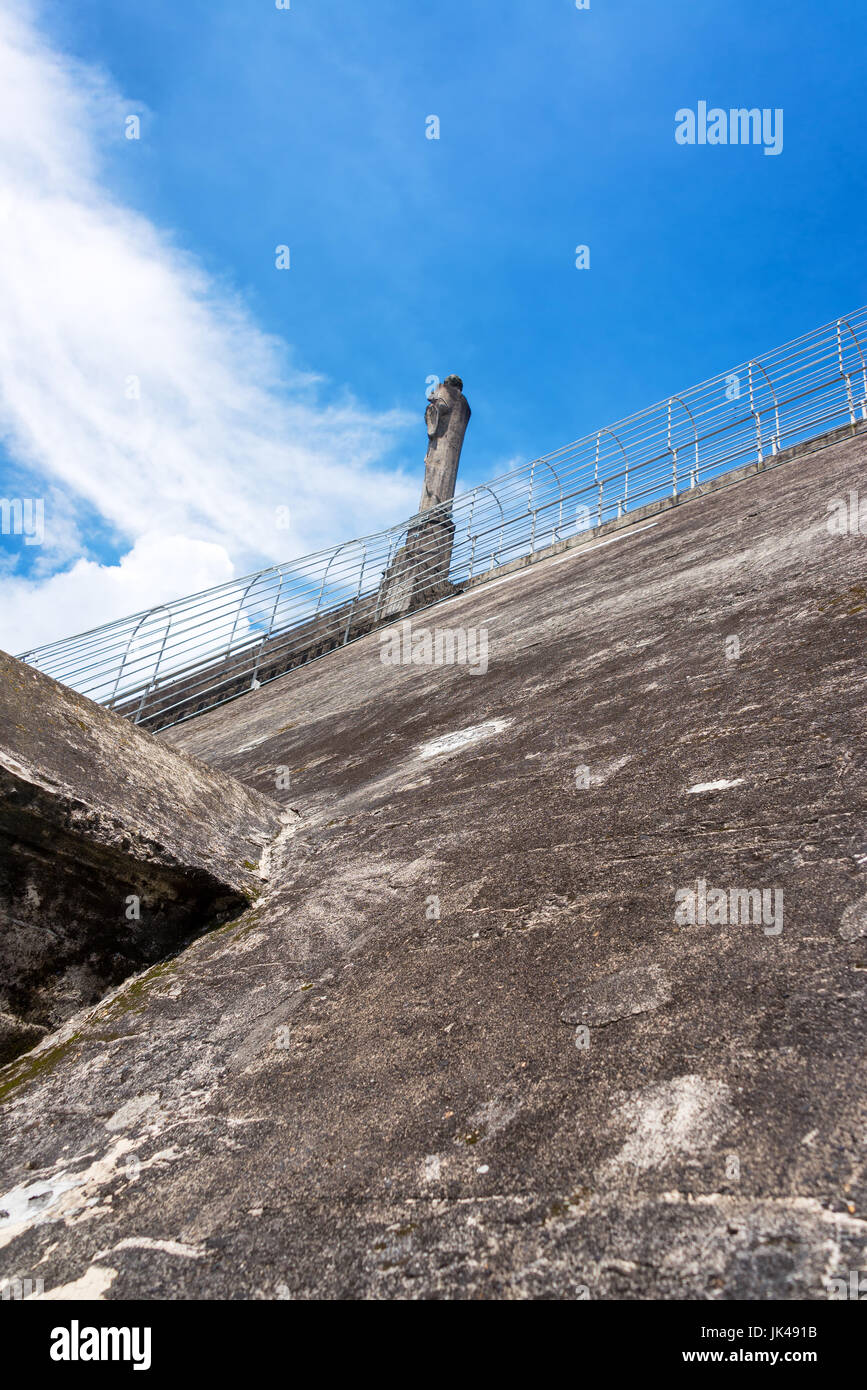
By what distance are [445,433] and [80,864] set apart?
10.8 metres

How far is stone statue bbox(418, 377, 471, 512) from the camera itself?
461 inches

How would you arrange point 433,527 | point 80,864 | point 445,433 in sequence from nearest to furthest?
point 80,864 < point 433,527 < point 445,433

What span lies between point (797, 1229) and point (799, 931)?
52 centimetres

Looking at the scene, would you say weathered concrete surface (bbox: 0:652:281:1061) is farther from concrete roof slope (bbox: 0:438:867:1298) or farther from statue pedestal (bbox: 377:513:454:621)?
statue pedestal (bbox: 377:513:454:621)

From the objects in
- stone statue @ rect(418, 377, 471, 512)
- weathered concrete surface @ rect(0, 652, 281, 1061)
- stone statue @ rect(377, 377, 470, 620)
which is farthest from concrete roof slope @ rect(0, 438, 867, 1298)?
stone statue @ rect(418, 377, 471, 512)

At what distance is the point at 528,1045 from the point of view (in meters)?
1.37

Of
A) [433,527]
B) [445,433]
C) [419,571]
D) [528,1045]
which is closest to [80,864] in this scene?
[528,1045]

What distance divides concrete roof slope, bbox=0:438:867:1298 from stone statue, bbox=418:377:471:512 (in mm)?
9227

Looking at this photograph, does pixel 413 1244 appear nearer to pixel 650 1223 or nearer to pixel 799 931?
pixel 650 1223

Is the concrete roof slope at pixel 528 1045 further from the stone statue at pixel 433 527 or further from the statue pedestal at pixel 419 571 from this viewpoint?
the stone statue at pixel 433 527

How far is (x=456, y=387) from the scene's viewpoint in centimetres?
1219

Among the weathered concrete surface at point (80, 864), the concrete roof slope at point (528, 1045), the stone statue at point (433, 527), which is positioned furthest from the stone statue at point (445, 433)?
the weathered concrete surface at point (80, 864)

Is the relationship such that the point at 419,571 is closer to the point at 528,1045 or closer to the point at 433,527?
the point at 433,527

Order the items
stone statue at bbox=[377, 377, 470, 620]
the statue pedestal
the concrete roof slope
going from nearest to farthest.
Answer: the concrete roof slope, the statue pedestal, stone statue at bbox=[377, 377, 470, 620]
